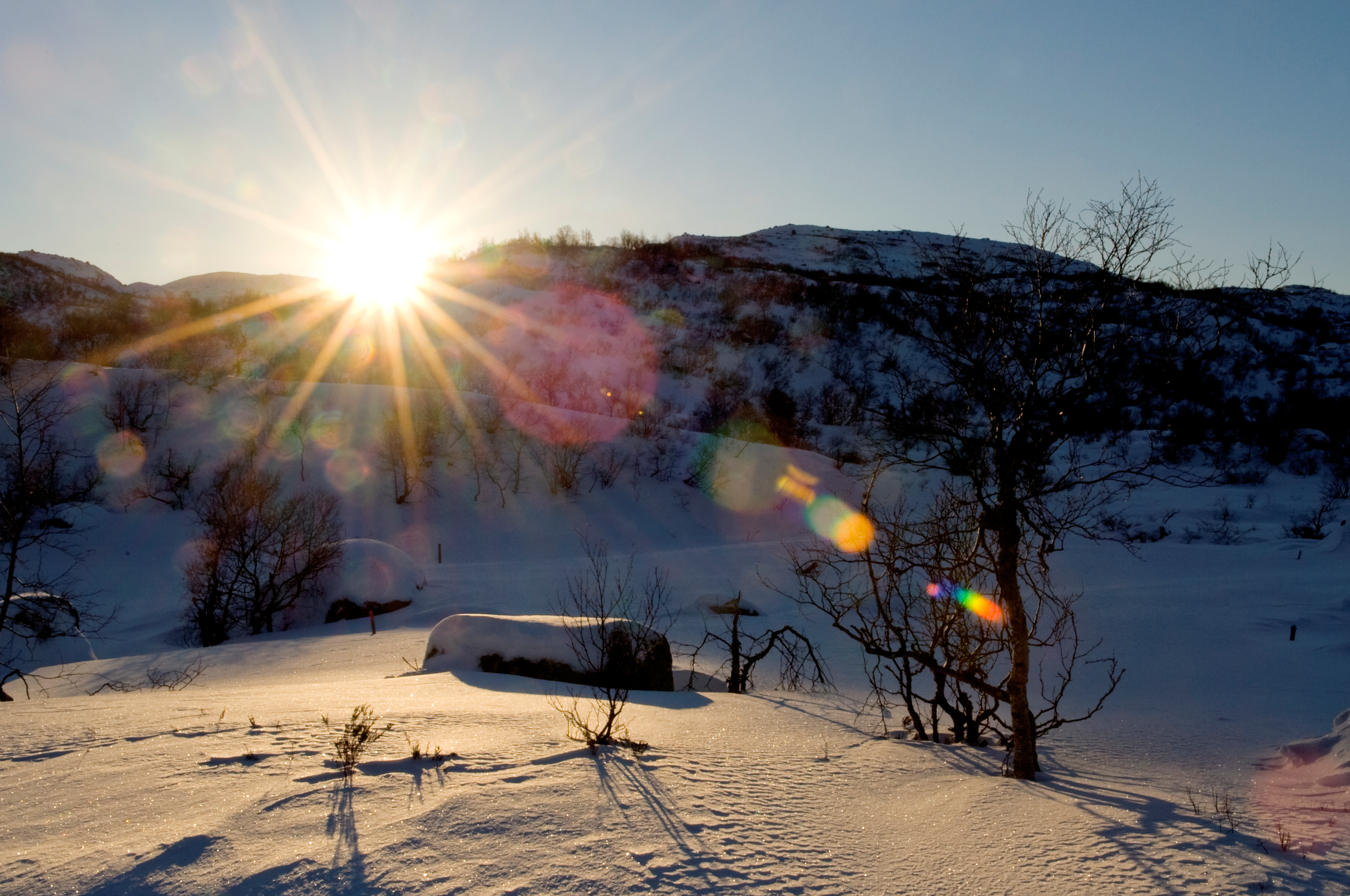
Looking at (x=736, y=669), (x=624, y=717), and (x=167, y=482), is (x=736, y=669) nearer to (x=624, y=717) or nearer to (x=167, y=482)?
(x=624, y=717)

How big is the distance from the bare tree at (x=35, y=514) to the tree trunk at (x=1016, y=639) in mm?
11484

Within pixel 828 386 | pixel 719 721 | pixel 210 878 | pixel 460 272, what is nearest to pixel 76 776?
pixel 210 878

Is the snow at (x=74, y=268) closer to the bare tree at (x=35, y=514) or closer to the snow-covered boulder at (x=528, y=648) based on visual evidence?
the bare tree at (x=35, y=514)

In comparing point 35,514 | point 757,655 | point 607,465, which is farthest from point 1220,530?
point 35,514

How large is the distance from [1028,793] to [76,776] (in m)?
5.72

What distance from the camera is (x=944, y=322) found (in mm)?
5781

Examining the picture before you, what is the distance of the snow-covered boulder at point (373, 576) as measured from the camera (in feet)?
61.3

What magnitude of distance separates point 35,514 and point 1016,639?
29436 millimetres

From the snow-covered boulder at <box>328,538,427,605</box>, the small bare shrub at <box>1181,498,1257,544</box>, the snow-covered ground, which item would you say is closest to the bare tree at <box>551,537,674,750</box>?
the snow-covered ground

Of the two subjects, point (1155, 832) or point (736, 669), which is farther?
point (736, 669)

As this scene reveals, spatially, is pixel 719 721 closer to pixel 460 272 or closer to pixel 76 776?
pixel 76 776

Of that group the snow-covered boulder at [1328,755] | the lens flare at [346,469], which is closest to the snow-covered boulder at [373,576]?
the lens flare at [346,469]

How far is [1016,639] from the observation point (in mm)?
5504

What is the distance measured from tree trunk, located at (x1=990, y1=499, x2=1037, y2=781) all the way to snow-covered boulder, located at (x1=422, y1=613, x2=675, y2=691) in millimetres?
4979
